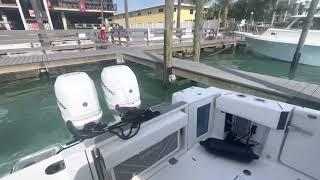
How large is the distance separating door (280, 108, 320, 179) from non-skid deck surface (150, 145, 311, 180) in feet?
0.40

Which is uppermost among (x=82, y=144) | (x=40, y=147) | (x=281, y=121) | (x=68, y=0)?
(x=68, y=0)

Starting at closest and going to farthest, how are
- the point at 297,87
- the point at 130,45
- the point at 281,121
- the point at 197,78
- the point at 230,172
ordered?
1. the point at 281,121
2. the point at 230,172
3. the point at 297,87
4. the point at 197,78
5. the point at 130,45

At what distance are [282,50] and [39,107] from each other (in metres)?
11.6

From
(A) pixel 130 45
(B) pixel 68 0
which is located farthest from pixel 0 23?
(A) pixel 130 45

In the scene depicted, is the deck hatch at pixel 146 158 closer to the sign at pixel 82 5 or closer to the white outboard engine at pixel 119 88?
the white outboard engine at pixel 119 88

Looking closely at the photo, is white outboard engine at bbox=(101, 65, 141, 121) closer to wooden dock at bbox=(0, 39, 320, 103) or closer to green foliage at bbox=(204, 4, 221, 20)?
wooden dock at bbox=(0, 39, 320, 103)

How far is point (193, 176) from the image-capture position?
2.17 meters

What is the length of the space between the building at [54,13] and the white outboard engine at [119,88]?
755 inches

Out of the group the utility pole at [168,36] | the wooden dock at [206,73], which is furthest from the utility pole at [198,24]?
the utility pole at [168,36]

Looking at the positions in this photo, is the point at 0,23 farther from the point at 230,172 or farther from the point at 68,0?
the point at 230,172

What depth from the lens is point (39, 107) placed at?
560 cm

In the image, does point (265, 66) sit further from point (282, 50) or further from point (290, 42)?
point (290, 42)

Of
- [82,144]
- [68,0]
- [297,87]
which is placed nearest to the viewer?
[82,144]

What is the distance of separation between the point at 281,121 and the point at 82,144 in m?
2.00
